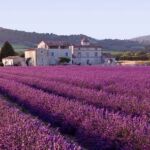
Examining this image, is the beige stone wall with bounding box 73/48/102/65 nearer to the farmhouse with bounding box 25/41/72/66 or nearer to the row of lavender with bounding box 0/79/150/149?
the farmhouse with bounding box 25/41/72/66

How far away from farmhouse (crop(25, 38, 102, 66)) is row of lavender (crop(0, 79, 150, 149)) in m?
67.7

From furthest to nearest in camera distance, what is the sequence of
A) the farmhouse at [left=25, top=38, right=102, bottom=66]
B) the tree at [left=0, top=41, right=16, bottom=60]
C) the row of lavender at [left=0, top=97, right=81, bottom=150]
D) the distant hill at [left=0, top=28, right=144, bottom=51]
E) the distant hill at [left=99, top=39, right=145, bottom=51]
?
the distant hill at [left=99, top=39, right=145, bottom=51], the distant hill at [left=0, top=28, right=144, bottom=51], the tree at [left=0, top=41, right=16, bottom=60], the farmhouse at [left=25, top=38, right=102, bottom=66], the row of lavender at [left=0, top=97, right=81, bottom=150]

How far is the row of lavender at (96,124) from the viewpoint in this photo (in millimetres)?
7016

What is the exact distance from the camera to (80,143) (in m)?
8.75

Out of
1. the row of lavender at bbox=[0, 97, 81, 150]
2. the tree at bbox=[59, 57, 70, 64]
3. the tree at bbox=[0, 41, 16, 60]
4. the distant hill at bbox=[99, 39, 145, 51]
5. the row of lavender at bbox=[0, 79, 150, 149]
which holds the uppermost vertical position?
the row of lavender at bbox=[0, 97, 81, 150]

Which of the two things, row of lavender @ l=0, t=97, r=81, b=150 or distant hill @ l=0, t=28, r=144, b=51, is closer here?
row of lavender @ l=0, t=97, r=81, b=150

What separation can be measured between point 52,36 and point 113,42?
24014 millimetres

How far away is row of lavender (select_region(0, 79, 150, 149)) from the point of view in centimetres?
702

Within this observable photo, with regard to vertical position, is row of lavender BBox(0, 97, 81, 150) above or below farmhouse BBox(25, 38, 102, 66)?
above

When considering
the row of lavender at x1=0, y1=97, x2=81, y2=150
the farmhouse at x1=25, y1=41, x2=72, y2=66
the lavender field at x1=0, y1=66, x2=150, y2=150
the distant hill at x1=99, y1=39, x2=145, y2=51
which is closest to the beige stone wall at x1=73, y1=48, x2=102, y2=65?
the farmhouse at x1=25, y1=41, x2=72, y2=66

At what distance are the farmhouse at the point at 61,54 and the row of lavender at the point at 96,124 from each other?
67660 mm

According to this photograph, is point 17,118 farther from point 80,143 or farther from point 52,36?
point 52,36

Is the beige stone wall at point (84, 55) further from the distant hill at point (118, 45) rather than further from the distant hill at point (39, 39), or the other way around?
the distant hill at point (118, 45)

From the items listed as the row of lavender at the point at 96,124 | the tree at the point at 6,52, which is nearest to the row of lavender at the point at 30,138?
the row of lavender at the point at 96,124
